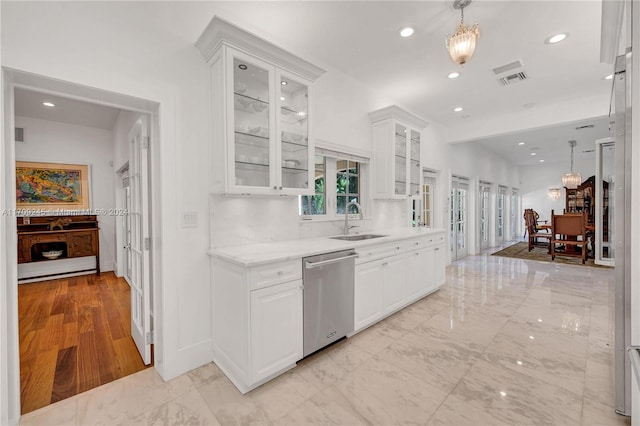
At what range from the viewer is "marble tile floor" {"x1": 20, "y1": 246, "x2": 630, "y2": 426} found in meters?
1.71

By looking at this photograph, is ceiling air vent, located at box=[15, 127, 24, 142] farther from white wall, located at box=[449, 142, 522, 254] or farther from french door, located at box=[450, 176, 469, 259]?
french door, located at box=[450, 176, 469, 259]

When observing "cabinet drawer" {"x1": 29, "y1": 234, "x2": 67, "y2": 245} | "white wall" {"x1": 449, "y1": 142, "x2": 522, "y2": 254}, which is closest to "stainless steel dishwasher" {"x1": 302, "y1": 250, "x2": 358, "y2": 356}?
"white wall" {"x1": 449, "y1": 142, "x2": 522, "y2": 254}

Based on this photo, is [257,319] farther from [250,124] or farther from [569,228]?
[569,228]

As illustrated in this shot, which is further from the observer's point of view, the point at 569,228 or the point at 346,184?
the point at 569,228

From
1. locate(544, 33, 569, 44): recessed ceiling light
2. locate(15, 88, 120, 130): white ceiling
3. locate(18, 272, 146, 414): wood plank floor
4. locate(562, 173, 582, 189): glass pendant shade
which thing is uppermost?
locate(544, 33, 569, 44): recessed ceiling light

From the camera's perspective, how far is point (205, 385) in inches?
80.4

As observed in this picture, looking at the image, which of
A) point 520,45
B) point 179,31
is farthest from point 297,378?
point 520,45

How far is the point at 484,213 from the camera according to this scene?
26.6 ft

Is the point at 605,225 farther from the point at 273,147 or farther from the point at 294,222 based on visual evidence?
the point at 273,147

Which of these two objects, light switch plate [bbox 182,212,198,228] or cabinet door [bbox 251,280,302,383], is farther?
light switch plate [bbox 182,212,198,228]

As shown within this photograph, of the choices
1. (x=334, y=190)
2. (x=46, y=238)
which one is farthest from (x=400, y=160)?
(x=46, y=238)

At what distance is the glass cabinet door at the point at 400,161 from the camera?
3.92 m

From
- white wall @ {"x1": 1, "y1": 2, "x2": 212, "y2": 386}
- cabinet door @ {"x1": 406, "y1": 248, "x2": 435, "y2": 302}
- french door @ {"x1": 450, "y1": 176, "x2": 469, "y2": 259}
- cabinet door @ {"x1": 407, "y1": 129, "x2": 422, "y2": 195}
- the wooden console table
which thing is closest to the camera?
white wall @ {"x1": 1, "y1": 2, "x2": 212, "y2": 386}

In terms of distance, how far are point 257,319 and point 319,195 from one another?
181 centimetres
